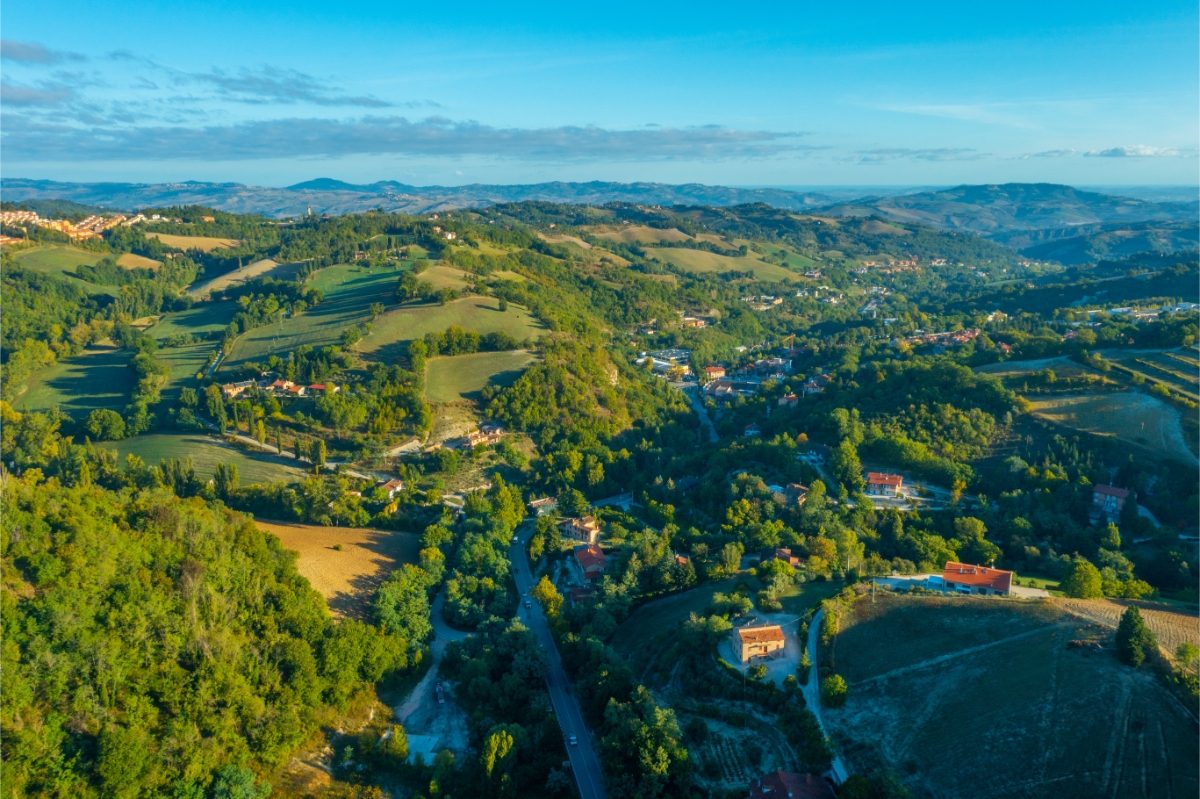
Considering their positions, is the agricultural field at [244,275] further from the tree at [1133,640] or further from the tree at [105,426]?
the tree at [1133,640]

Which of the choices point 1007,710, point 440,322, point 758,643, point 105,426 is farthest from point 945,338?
point 105,426

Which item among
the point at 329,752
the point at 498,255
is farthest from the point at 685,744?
the point at 498,255

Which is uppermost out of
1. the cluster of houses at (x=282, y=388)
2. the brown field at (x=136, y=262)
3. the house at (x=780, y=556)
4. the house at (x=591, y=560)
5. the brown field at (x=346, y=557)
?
the brown field at (x=136, y=262)

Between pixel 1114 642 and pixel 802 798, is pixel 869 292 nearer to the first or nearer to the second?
pixel 1114 642

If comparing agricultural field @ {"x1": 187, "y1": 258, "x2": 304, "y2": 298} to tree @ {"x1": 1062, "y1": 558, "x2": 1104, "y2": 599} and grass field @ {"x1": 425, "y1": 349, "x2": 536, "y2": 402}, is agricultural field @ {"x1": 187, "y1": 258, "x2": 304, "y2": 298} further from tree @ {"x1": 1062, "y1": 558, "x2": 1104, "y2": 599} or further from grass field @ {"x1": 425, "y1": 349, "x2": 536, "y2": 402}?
tree @ {"x1": 1062, "y1": 558, "x2": 1104, "y2": 599}

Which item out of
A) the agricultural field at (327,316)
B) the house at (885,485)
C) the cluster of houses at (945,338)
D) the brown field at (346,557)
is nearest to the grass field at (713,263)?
the cluster of houses at (945,338)

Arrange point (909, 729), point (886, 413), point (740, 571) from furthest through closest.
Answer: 1. point (886, 413)
2. point (740, 571)
3. point (909, 729)
